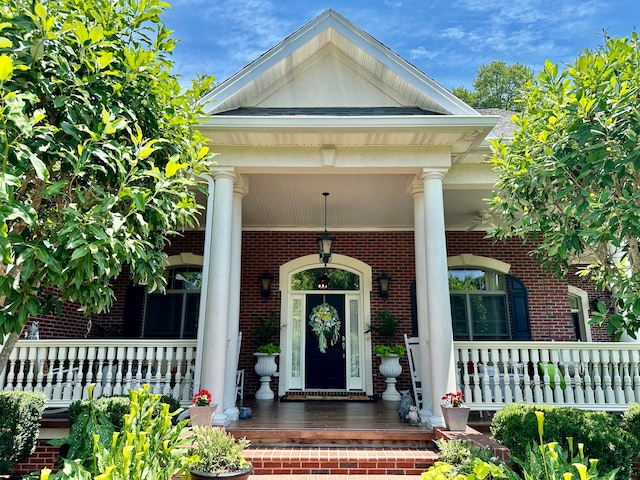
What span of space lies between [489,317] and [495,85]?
16.4 meters

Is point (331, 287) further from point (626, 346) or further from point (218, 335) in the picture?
point (626, 346)

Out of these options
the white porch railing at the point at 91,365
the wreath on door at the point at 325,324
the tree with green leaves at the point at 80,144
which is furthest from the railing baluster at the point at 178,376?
the wreath on door at the point at 325,324

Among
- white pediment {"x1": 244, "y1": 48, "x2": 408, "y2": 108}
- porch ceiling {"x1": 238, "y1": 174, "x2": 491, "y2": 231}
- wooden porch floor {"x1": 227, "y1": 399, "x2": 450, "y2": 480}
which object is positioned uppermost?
white pediment {"x1": 244, "y1": 48, "x2": 408, "y2": 108}

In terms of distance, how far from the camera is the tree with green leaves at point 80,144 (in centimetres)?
208

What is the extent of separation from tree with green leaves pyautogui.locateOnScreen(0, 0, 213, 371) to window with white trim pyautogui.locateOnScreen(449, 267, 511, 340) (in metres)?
6.94

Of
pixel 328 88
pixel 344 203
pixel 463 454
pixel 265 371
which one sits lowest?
pixel 463 454

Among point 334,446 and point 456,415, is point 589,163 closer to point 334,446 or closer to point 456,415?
point 456,415

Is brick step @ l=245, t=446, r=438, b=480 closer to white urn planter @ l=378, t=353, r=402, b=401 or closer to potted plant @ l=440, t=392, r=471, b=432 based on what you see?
potted plant @ l=440, t=392, r=471, b=432

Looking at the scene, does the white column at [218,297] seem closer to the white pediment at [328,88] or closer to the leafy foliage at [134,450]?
the white pediment at [328,88]

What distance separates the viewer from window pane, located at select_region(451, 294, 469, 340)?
8344 millimetres

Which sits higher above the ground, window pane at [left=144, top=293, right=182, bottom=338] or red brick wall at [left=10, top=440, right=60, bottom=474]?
window pane at [left=144, top=293, right=182, bottom=338]

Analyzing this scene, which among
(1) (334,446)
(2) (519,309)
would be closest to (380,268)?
(2) (519,309)

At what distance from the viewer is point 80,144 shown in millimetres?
2402

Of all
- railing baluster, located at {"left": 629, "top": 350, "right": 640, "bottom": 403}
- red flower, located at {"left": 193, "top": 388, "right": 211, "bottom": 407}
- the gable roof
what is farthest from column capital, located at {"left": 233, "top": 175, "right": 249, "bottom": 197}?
railing baluster, located at {"left": 629, "top": 350, "right": 640, "bottom": 403}
